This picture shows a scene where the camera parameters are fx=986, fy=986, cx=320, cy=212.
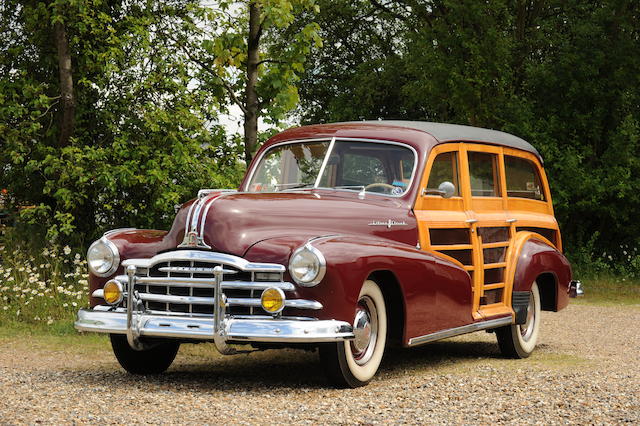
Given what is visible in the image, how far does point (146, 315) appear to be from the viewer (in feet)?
22.7

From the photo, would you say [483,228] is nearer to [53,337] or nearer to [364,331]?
[364,331]

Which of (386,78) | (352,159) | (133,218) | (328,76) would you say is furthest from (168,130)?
(328,76)

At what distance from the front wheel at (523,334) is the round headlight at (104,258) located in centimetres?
389

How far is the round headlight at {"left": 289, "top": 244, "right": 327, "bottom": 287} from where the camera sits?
21.5 ft

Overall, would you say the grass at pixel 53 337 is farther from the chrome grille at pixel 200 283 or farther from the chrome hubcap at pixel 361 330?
the chrome hubcap at pixel 361 330

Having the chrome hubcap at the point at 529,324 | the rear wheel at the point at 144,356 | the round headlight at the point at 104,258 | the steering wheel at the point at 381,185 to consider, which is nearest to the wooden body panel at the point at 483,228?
the steering wheel at the point at 381,185

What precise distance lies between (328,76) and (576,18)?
1237cm

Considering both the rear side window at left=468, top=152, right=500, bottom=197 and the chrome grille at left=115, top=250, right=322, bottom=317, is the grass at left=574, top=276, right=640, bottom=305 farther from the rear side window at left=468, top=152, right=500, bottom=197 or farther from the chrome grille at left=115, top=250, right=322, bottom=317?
the chrome grille at left=115, top=250, right=322, bottom=317

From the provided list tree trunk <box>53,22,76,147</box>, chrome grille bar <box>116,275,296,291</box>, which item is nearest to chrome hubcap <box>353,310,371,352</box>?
chrome grille bar <box>116,275,296,291</box>

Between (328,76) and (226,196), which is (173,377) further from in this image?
(328,76)

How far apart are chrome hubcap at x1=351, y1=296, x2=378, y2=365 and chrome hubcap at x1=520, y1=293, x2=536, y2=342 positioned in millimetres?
2837

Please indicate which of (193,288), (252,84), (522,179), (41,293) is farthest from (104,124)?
(193,288)

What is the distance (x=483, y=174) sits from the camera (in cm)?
923

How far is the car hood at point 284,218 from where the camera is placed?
271 inches
